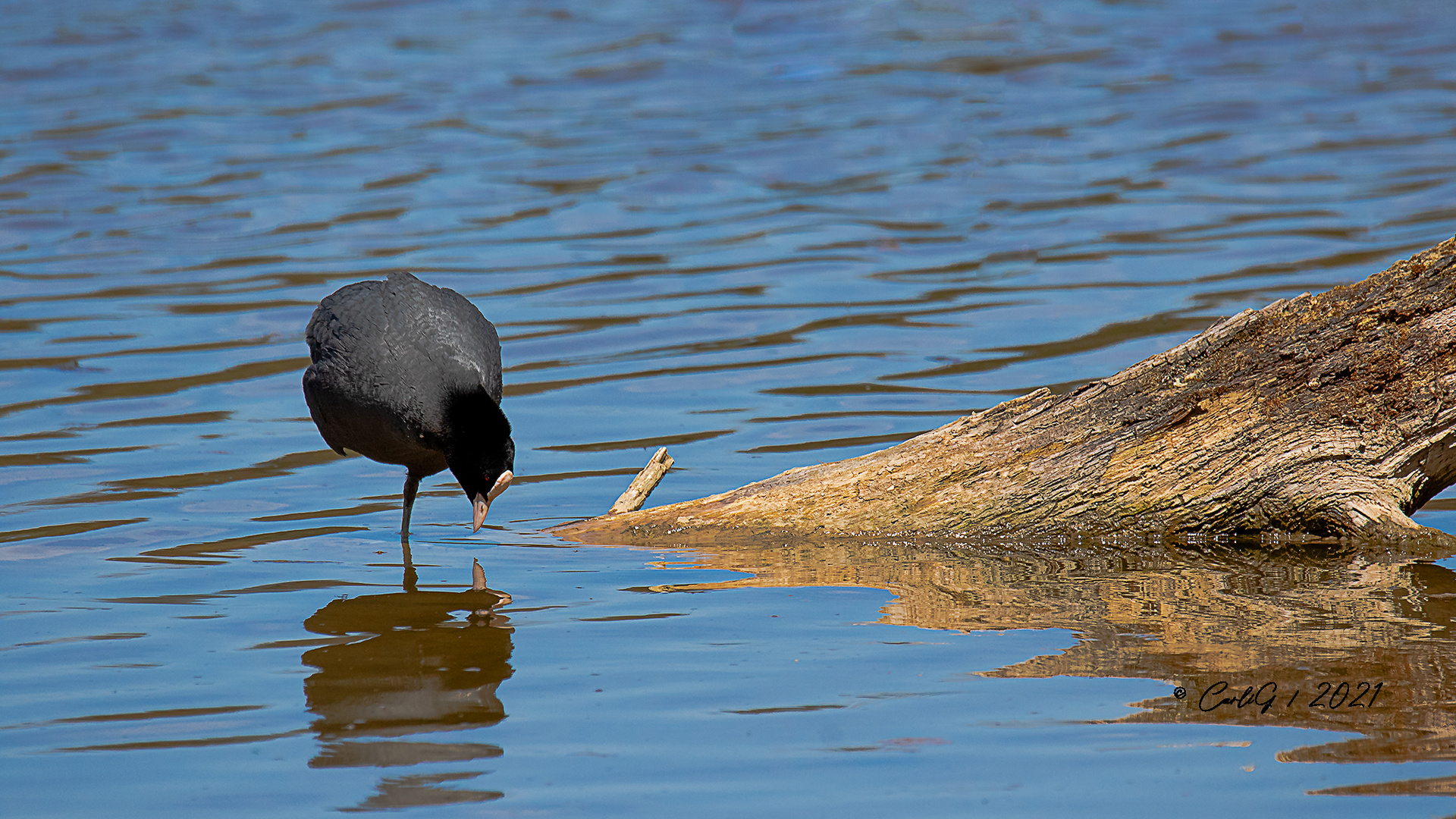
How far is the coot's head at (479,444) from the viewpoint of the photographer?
17.7ft

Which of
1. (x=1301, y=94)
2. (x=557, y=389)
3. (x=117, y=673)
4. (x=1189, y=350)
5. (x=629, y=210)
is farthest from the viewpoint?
(x=1301, y=94)

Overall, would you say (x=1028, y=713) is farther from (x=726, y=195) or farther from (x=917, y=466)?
(x=726, y=195)

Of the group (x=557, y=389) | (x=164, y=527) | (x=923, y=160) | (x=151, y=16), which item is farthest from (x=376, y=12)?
(x=164, y=527)

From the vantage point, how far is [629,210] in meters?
12.0

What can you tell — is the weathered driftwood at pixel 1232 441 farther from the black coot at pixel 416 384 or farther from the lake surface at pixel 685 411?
the black coot at pixel 416 384

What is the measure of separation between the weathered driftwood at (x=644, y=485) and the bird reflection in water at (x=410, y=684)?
692mm

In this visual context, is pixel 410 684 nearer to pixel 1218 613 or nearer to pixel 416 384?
pixel 416 384

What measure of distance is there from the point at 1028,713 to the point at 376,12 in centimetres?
2037

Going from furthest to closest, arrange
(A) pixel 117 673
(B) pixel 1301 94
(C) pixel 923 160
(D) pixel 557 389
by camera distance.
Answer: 1. (B) pixel 1301 94
2. (C) pixel 923 160
3. (D) pixel 557 389
4. (A) pixel 117 673

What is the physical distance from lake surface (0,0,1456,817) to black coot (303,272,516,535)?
386mm

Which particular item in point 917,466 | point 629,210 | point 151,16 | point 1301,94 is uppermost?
point 151,16

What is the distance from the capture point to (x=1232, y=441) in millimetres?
5137

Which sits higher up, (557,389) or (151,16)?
(151,16)

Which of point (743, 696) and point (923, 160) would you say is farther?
point (923, 160)
